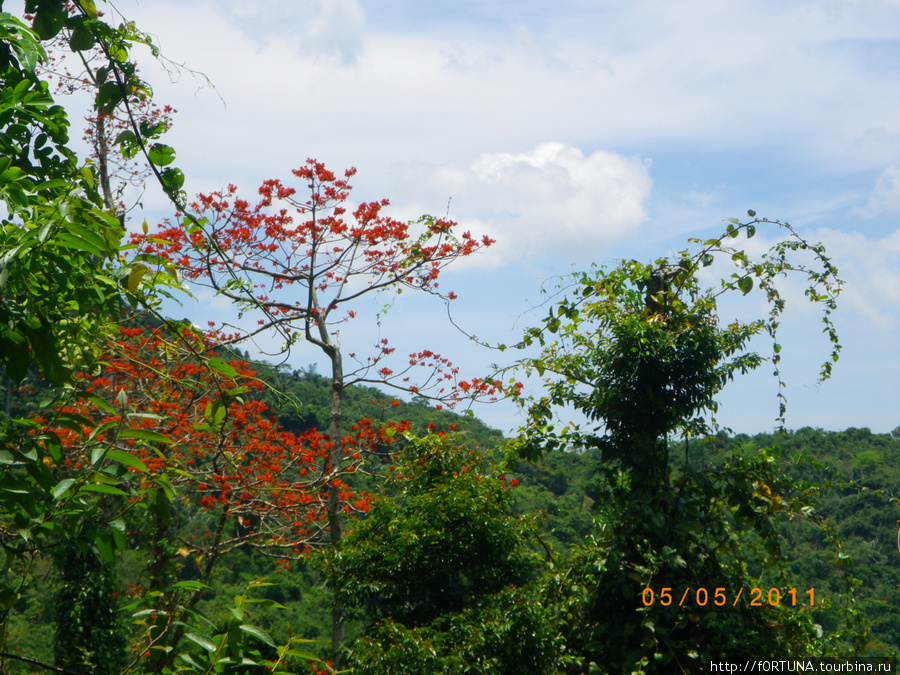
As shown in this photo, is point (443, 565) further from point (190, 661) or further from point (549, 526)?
point (549, 526)

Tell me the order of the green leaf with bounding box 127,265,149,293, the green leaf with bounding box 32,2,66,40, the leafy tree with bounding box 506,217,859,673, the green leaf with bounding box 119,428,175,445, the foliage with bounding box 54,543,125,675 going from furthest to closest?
the foliage with bounding box 54,543,125,675
the leafy tree with bounding box 506,217,859,673
the green leaf with bounding box 32,2,66,40
the green leaf with bounding box 127,265,149,293
the green leaf with bounding box 119,428,175,445

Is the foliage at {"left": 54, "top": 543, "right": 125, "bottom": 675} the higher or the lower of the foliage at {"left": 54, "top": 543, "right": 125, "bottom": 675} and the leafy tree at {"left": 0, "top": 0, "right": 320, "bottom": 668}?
the lower

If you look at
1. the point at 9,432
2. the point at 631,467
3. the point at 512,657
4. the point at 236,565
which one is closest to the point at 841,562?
the point at 631,467

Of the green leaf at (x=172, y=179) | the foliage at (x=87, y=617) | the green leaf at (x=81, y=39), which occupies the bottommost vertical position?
the foliage at (x=87, y=617)

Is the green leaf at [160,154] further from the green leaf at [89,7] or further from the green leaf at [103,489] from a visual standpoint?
the green leaf at [103,489]

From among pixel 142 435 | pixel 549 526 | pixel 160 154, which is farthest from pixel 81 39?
pixel 549 526

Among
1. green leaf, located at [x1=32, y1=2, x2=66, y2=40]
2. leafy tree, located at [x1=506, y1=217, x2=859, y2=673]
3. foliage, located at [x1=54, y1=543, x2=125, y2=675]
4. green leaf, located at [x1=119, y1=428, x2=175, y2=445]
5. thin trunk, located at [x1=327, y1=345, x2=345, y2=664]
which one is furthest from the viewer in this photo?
foliage, located at [x1=54, y1=543, x2=125, y2=675]

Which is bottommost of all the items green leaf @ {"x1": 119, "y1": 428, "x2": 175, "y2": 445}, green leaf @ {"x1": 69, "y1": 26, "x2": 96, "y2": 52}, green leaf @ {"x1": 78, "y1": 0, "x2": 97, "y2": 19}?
green leaf @ {"x1": 119, "y1": 428, "x2": 175, "y2": 445}
